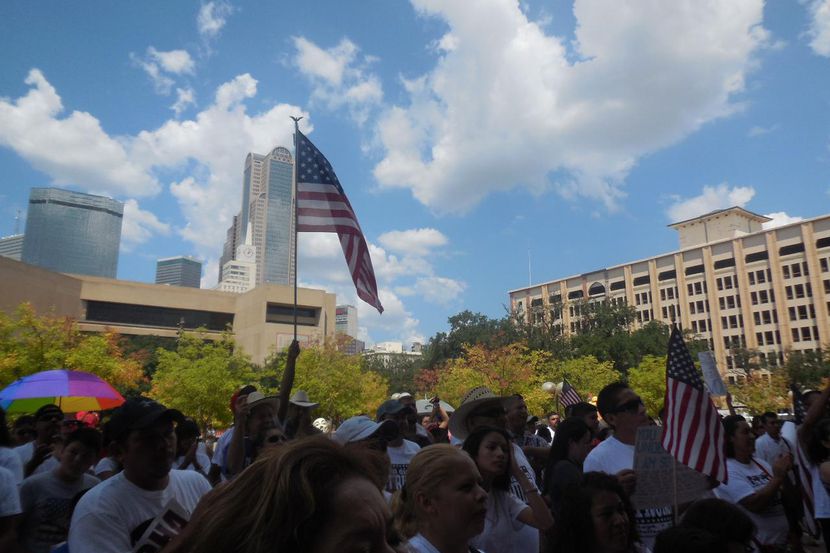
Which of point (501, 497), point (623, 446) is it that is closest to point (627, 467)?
point (623, 446)

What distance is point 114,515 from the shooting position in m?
2.46

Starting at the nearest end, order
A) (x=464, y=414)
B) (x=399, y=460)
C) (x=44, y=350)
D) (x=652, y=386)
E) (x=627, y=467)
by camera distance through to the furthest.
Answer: (x=627, y=467)
(x=464, y=414)
(x=399, y=460)
(x=44, y=350)
(x=652, y=386)

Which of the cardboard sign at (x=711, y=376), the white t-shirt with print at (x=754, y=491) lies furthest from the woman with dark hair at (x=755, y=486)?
the cardboard sign at (x=711, y=376)

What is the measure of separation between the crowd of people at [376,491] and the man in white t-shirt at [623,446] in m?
0.01

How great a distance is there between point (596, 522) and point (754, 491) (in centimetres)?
237

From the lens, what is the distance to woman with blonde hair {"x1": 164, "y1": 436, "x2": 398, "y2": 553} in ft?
3.43

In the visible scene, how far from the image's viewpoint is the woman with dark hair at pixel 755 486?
426 cm

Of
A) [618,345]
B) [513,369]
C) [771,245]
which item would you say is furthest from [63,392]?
[771,245]

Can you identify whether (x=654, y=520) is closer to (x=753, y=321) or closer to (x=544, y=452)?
(x=544, y=452)

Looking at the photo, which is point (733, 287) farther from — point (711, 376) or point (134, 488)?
point (134, 488)

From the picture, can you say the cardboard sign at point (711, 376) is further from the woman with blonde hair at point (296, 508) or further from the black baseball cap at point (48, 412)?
the woman with blonde hair at point (296, 508)

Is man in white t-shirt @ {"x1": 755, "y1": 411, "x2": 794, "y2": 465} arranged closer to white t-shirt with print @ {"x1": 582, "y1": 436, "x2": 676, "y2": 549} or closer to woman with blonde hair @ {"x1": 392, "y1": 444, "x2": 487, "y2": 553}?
white t-shirt with print @ {"x1": 582, "y1": 436, "x2": 676, "y2": 549}

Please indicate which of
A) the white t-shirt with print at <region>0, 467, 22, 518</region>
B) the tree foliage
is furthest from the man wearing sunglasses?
the tree foliage

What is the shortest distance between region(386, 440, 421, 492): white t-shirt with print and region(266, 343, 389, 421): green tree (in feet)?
109
